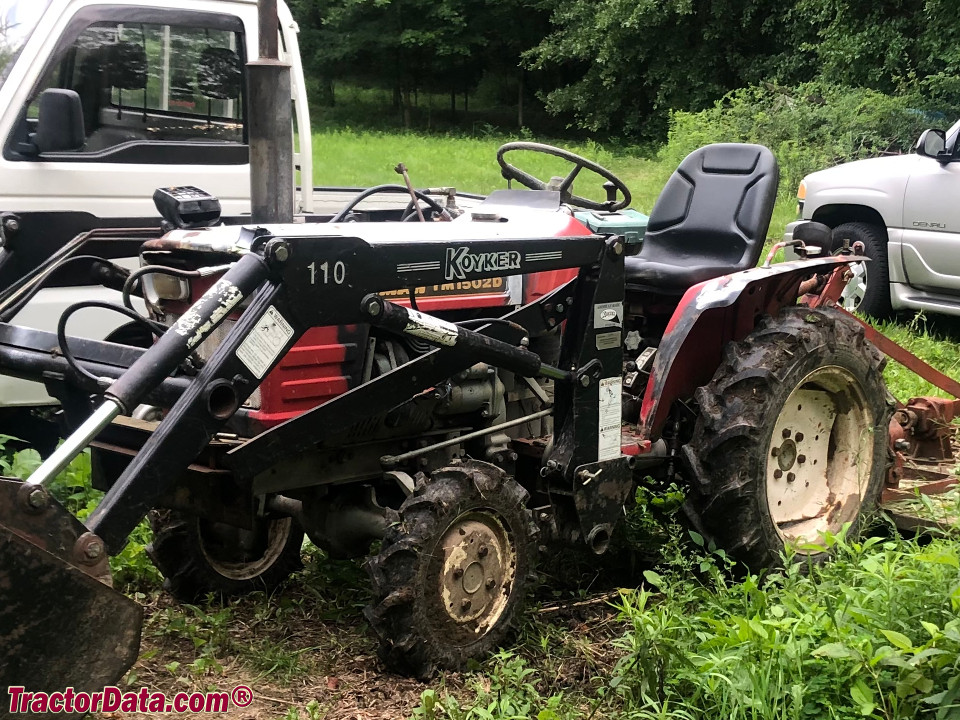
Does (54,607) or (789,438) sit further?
(789,438)

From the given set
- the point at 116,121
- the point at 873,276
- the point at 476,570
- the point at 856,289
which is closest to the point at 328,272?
the point at 476,570

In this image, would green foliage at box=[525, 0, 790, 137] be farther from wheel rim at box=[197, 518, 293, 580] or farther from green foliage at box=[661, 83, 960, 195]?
wheel rim at box=[197, 518, 293, 580]

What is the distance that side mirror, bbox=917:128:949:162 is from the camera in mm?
8266

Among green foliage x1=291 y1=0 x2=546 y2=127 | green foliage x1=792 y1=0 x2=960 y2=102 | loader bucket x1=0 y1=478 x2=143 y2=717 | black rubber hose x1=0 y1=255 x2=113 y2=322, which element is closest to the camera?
loader bucket x1=0 y1=478 x2=143 y2=717

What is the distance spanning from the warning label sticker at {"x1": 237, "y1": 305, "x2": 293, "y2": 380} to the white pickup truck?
6.18m

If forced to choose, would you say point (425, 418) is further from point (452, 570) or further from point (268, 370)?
point (268, 370)

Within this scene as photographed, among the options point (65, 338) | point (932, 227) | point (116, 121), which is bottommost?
point (932, 227)

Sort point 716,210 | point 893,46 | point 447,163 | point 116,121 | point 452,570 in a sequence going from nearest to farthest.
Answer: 1. point 452,570
2. point 716,210
3. point 116,121
4. point 893,46
5. point 447,163

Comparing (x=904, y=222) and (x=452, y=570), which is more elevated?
(x=904, y=222)

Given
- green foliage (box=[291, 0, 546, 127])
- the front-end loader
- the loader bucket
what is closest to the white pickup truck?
the front-end loader

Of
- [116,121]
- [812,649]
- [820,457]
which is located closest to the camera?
[812,649]

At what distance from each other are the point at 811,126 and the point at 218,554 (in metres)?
14.1

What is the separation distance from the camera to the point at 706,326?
13.9 ft

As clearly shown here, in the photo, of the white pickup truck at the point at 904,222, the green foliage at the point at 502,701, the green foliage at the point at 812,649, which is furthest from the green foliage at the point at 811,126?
the green foliage at the point at 502,701
